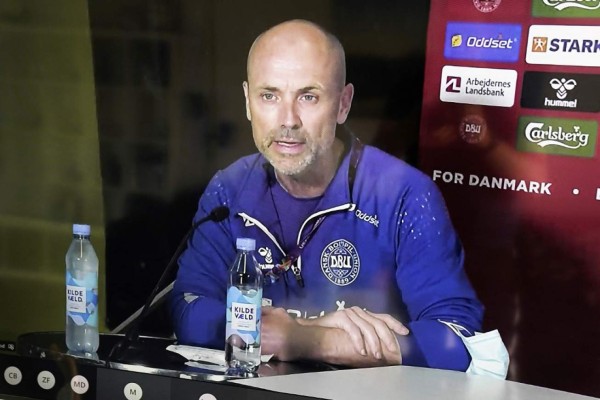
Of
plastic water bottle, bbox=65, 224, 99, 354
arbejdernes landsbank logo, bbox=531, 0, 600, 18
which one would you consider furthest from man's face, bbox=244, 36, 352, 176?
plastic water bottle, bbox=65, 224, 99, 354

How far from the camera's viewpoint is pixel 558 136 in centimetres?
192

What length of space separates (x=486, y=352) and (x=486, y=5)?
861 mm

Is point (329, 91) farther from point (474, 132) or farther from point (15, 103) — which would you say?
point (15, 103)

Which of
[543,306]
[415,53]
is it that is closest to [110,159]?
[415,53]

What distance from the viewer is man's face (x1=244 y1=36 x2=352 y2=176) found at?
2064 millimetres

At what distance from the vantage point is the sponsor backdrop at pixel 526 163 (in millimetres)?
1903

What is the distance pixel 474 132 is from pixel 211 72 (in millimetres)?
711

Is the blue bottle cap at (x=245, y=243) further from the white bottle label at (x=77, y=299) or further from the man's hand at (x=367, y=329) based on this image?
the white bottle label at (x=77, y=299)

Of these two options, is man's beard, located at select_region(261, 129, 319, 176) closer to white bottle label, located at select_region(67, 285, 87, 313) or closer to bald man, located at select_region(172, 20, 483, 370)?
bald man, located at select_region(172, 20, 483, 370)

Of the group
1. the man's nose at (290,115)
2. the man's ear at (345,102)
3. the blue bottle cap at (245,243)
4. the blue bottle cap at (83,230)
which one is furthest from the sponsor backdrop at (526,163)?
the blue bottle cap at (83,230)

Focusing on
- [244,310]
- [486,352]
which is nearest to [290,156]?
[244,310]

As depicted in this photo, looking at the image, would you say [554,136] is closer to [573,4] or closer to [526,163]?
[526,163]

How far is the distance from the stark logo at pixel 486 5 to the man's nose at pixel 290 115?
509 mm

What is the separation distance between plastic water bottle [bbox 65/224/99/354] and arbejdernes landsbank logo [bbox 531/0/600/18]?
4.38 feet
